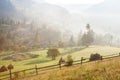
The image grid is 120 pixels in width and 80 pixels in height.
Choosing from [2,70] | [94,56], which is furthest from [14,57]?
[94,56]

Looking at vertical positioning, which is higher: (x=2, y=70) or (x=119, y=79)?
(x=119, y=79)

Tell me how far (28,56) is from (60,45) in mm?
48504

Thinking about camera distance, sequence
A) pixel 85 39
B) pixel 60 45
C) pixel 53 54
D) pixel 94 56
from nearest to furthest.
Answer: pixel 94 56 < pixel 53 54 < pixel 85 39 < pixel 60 45

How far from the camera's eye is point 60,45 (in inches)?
7387

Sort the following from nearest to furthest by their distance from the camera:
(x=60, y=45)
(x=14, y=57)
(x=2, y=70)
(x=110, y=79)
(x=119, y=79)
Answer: (x=119, y=79) → (x=110, y=79) → (x=2, y=70) → (x=14, y=57) → (x=60, y=45)

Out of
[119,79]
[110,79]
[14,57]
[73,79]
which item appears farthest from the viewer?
[14,57]

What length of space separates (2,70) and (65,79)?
3103 inches

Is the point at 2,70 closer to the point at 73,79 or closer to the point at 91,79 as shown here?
the point at 73,79

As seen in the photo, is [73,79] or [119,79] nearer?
[119,79]

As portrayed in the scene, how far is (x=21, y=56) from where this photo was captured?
145 metres

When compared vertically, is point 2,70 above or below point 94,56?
below

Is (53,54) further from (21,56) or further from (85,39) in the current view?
(85,39)

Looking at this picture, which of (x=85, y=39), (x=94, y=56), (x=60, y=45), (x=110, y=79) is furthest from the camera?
(x=60, y=45)

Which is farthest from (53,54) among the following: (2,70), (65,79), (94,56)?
(65,79)
